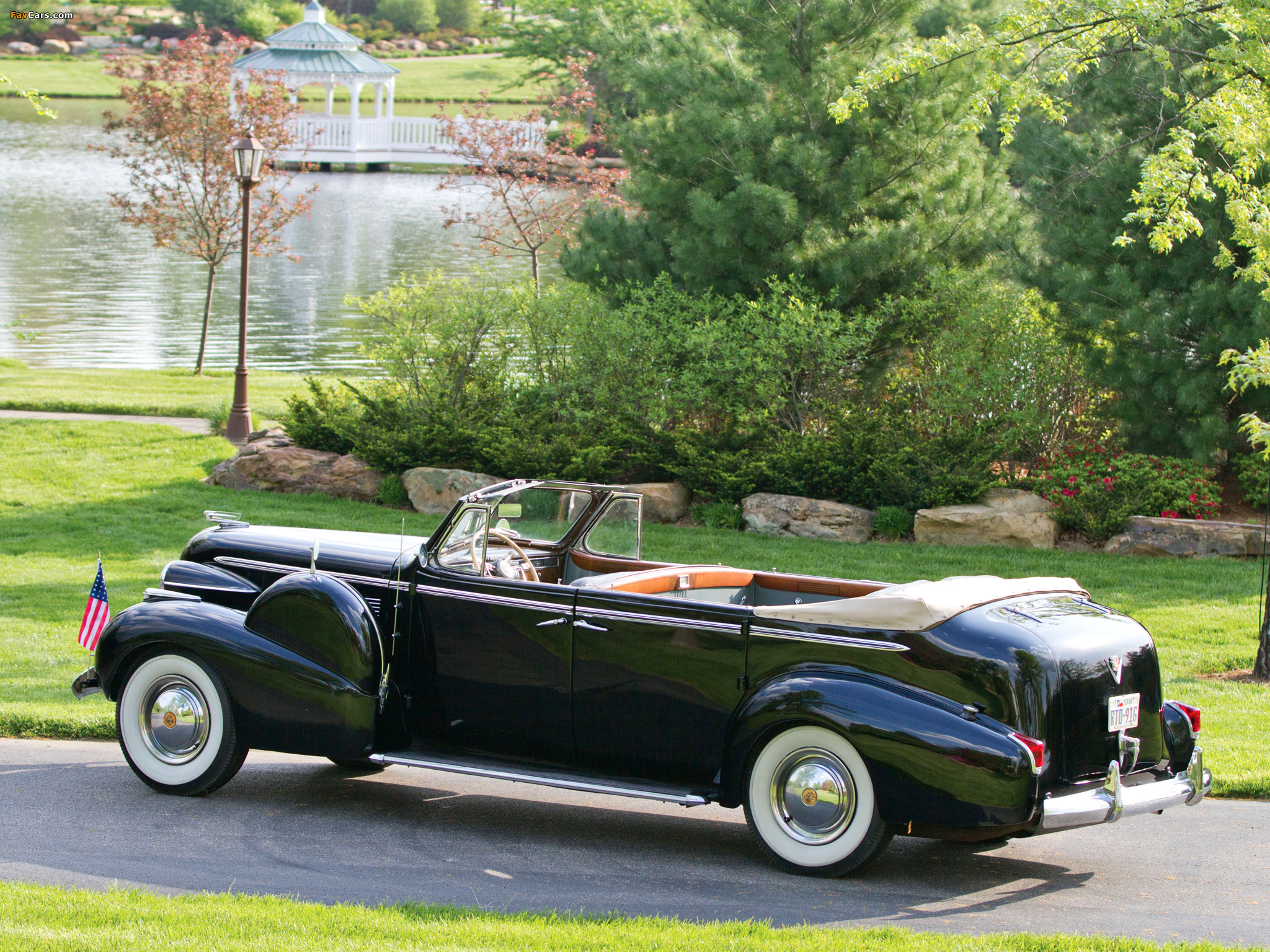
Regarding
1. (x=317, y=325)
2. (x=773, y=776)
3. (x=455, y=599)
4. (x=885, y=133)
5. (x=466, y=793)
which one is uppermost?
(x=885, y=133)

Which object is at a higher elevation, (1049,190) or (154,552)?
(1049,190)

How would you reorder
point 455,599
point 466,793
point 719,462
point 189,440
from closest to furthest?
point 455,599, point 466,793, point 719,462, point 189,440

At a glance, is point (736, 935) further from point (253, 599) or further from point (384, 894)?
point (253, 599)

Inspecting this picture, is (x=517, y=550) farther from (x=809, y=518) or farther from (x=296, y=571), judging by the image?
(x=809, y=518)

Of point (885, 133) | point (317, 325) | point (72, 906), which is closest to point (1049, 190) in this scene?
point (885, 133)

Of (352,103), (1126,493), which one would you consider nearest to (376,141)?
(352,103)

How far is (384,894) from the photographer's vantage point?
5398mm

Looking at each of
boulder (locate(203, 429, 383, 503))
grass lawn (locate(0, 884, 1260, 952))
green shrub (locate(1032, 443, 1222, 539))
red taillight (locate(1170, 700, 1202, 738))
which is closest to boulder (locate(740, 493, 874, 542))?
green shrub (locate(1032, 443, 1222, 539))

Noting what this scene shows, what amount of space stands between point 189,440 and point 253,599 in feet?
35.6

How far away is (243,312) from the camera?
17.6 m

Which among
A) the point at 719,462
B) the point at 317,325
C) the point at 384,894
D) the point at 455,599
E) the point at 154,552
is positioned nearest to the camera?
the point at 384,894

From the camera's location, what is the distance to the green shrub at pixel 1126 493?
13055 millimetres

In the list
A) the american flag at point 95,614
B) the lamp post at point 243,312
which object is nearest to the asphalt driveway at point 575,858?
the american flag at point 95,614

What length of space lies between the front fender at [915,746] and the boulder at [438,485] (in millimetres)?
8885
